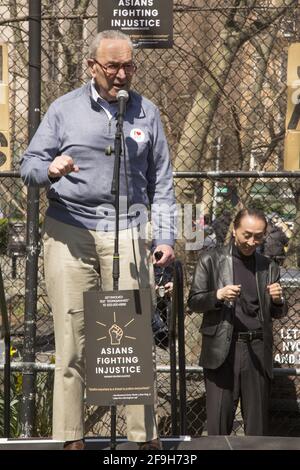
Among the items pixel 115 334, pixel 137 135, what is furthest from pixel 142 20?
pixel 115 334

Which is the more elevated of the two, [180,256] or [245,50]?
[245,50]

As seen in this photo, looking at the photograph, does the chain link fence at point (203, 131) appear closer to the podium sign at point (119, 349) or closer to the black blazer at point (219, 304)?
the black blazer at point (219, 304)

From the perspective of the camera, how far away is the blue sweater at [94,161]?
14.2 feet

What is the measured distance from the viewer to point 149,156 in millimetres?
4496

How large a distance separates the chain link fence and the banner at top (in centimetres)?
35

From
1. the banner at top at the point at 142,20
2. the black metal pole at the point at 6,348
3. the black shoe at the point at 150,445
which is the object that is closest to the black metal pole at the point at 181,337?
the black shoe at the point at 150,445

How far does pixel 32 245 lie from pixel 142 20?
1.71 meters

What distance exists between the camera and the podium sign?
4.24 metres

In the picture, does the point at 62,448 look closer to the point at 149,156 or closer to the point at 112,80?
the point at 149,156

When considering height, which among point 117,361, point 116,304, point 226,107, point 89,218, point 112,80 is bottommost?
point 117,361

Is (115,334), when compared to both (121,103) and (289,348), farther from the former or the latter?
(289,348)

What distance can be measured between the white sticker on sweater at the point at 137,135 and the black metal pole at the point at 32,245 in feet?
5.01
